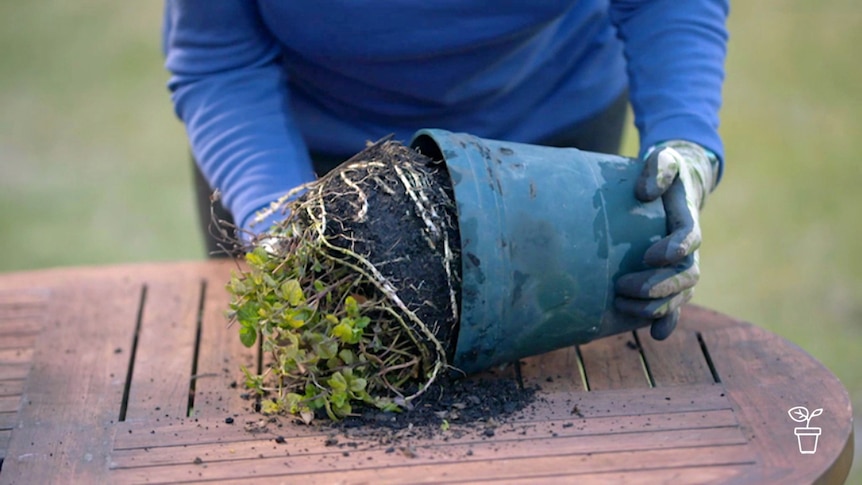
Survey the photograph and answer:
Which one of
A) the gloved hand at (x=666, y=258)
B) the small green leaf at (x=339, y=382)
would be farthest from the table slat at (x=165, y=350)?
the gloved hand at (x=666, y=258)

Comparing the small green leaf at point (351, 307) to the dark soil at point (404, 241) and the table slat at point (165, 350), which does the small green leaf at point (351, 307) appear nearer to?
the dark soil at point (404, 241)

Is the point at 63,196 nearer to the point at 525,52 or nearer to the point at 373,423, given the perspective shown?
the point at 525,52

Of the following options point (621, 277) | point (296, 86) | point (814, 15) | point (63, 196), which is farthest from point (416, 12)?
point (814, 15)

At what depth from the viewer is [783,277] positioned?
→ 318cm

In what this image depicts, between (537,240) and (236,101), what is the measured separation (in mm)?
615

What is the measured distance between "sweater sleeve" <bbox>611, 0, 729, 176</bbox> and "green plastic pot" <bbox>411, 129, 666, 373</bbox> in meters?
0.27

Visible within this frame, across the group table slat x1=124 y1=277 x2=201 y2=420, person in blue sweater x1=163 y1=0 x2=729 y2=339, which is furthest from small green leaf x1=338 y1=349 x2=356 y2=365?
person in blue sweater x1=163 y1=0 x2=729 y2=339

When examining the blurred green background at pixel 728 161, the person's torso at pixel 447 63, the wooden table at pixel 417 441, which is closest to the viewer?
the wooden table at pixel 417 441

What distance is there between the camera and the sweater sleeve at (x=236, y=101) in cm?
156

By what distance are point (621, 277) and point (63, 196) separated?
9.63 ft

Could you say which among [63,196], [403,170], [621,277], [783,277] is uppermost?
[403,170]

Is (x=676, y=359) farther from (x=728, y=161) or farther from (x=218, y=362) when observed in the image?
(x=728, y=161)

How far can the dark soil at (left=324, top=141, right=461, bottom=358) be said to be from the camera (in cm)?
124

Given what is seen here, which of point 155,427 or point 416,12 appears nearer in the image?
point 155,427
